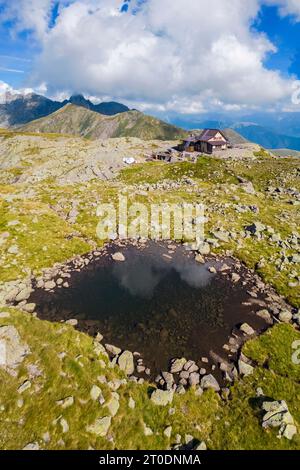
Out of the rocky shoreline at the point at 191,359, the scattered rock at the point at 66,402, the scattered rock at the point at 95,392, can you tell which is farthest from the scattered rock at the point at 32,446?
the rocky shoreline at the point at 191,359

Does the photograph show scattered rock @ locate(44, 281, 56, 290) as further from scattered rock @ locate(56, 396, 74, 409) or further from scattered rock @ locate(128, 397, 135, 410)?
scattered rock @ locate(128, 397, 135, 410)

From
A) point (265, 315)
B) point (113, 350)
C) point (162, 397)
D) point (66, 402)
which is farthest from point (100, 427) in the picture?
point (265, 315)

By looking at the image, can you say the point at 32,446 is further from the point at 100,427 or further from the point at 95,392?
the point at 95,392

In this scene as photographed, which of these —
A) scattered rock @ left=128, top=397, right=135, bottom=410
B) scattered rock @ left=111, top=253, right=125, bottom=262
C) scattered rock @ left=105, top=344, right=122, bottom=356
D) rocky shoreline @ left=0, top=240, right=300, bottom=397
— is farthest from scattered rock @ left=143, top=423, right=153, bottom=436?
scattered rock @ left=111, top=253, right=125, bottom=262

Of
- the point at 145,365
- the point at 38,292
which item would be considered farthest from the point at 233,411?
the point at 38,292

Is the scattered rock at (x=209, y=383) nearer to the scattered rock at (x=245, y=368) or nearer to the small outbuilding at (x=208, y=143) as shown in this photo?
the scattered rock at (x=245, y=368)

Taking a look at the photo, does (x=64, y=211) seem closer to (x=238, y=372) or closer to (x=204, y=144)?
(x=238, y=372)

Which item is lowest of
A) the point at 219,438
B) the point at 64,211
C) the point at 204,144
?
the point at 219,438

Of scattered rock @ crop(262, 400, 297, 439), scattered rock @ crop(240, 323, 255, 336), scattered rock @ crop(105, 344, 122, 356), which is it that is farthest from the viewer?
scattered rock @ crop(240, 323, 255, 336)
